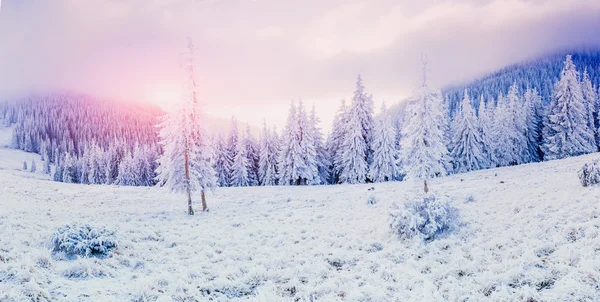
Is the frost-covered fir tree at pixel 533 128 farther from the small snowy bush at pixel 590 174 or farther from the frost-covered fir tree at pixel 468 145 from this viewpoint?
the small snowy bush at pixel 590 174

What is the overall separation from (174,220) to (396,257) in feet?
49.5

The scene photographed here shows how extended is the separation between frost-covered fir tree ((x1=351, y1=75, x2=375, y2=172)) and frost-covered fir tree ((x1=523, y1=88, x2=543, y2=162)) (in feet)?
90.2

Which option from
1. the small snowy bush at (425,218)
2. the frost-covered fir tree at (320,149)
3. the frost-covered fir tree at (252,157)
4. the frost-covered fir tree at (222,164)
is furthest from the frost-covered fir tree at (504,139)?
the small snowy bush at (425,218)

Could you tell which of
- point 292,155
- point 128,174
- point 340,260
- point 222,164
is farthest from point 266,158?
point 128,174

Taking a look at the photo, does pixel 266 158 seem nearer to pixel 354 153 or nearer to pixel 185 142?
pixel 354 153

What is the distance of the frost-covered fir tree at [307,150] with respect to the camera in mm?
43806

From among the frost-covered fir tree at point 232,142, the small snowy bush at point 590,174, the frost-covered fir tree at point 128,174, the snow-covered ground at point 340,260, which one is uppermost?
the frost-covered fir tree at point 232,142

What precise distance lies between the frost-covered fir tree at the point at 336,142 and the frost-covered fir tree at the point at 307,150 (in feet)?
10.9

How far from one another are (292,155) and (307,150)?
88.9 inches

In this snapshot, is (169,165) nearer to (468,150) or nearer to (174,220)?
(174,220)

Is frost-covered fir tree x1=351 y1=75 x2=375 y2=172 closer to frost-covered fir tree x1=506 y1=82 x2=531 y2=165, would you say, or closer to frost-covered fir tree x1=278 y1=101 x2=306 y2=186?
frost-covered fir tree x1=278 y1=101 x2=306 y2=186

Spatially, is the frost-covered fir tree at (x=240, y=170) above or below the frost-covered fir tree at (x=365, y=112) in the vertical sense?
below

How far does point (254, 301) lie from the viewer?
7.62 meters

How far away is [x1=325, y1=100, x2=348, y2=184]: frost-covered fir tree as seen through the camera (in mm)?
45222
